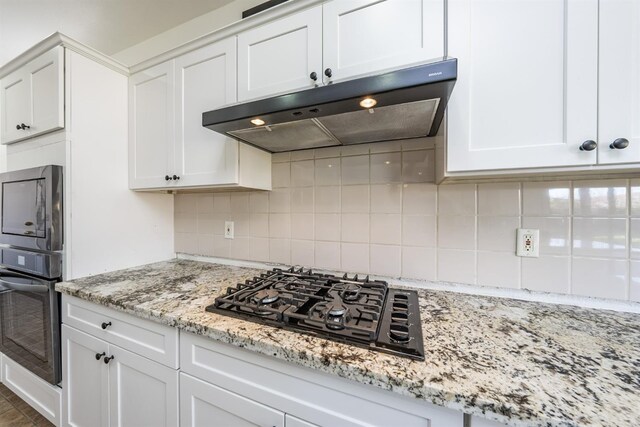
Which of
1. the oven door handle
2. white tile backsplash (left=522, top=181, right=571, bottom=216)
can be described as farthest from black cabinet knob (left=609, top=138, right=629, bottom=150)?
the oven door handle

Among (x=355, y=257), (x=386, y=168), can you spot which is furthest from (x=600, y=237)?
(x=355, y=257)

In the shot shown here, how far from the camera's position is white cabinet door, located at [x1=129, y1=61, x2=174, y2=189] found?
1.37 m

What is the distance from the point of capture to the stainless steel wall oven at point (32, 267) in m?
1.25

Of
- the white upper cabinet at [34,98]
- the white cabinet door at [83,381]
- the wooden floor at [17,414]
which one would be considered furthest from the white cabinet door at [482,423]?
the wooden floor at [17,414]

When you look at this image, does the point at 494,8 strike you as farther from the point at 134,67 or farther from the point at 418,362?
the point at 134,67

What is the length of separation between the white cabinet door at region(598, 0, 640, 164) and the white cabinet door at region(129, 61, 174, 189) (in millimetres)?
1733

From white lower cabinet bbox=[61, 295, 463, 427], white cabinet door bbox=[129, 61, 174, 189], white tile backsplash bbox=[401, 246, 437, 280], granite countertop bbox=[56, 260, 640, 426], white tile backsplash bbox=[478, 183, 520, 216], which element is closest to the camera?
granite countertop bbox=[56, 260, 640, 426]

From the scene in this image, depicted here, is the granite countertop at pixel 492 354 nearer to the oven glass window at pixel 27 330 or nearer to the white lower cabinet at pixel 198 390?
the white lower cabinet at pixel 198 390

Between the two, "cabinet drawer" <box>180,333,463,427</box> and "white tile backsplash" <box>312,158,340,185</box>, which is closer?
"cabinet drawer" <box>180,333,463,427</box>

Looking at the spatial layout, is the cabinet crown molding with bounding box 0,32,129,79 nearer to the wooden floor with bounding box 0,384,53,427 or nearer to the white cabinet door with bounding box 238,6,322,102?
the white cabinet door with bounding box 238,6,322,102

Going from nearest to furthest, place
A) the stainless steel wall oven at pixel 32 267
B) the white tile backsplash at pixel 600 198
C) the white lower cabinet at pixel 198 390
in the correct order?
1. the white lower cabinet at pixel 198 390
2. the white tile backsplash at pixel 600 198
3. the stainless steel wall oven at pixel 32 267

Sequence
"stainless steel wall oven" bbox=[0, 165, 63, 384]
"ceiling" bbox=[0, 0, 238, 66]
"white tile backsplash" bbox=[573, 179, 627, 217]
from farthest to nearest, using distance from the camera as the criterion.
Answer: "ceiling" bbox=[0, 0, 238, 66]
"stainless steel wall oven" bbox=[0, 165, 63, 384]
"white tile backsplash" bbox=[573, 179, 627, 217]

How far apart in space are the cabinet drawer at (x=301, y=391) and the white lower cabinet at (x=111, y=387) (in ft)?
0.59

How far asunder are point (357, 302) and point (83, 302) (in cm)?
127
